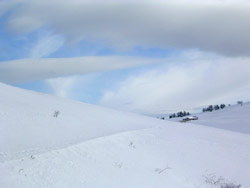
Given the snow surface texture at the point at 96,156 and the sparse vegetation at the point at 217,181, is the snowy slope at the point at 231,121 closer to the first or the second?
the snow surface texture at the point at 96,156

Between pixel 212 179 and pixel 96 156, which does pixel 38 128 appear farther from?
pixel 212 179

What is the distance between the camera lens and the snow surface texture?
5.34 metres

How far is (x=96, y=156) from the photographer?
6578 millimetres

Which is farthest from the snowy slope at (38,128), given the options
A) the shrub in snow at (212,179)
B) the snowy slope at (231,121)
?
the snowy slope at (231,121)

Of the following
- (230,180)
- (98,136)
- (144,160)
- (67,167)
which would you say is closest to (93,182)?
(67,167)

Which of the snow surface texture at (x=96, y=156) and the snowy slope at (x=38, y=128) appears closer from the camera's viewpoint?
the snow surface texture at (x=96, y=156)

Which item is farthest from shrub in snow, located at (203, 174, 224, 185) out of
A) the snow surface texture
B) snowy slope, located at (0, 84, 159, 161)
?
snowy slope, located at (0, 84, 159, 161)

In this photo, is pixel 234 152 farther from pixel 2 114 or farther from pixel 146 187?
pixel 2 114

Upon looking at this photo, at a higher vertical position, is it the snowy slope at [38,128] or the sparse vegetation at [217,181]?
the snowy slope at [38,128]

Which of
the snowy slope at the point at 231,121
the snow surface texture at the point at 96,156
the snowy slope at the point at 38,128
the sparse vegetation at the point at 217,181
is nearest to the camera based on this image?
the snow surface texture at the point at 96,156

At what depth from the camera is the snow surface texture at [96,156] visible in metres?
5.34

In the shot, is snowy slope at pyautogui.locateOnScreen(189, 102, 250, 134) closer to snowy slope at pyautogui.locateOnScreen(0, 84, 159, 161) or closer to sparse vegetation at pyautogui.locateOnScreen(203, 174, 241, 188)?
sparse vegetation at pyautogui.locateOnScreen(203, 174, 241, 188)

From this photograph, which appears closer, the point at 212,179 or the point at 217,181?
the point at 217,181

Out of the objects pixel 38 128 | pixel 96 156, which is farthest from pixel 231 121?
pixel 96 156
